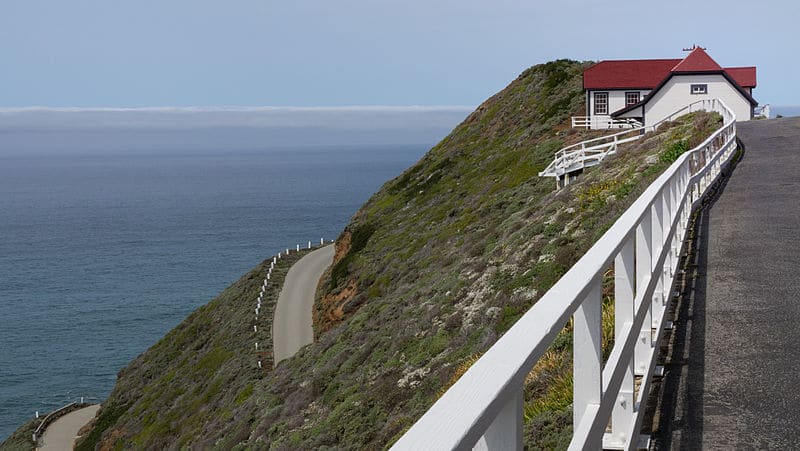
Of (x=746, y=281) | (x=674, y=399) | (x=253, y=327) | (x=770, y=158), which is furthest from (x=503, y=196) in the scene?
(x=674, y=399)

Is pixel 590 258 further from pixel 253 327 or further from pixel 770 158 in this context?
pixel 253 327

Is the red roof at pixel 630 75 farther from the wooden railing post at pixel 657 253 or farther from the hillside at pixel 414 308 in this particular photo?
the wooden railing post at pixel 657 253

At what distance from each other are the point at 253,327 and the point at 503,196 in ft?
51.1

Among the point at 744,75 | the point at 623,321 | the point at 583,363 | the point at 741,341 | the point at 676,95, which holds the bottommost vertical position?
the point at 741,341

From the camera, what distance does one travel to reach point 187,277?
11662 cm

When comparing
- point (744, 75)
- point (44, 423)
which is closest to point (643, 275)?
point (44, 423)

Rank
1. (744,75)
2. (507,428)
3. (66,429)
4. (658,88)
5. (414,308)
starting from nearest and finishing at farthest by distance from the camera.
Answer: (507,428)
(414,308)
(66,429)
(658,88)
(744,75)

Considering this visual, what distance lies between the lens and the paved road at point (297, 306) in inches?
1766

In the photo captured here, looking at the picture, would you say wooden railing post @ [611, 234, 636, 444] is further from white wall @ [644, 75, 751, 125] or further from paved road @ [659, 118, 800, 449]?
white wall @ [644, 75, 751, 125]

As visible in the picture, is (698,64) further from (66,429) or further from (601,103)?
(66,429)

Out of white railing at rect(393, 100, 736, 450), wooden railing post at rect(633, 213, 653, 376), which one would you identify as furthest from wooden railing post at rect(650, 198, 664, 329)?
wooden railing post at rect(633, 213, 653, 376)

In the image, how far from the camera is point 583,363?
12.8 feet

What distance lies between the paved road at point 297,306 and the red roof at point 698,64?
2839 centimetres

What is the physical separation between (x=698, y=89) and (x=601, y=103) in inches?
346
